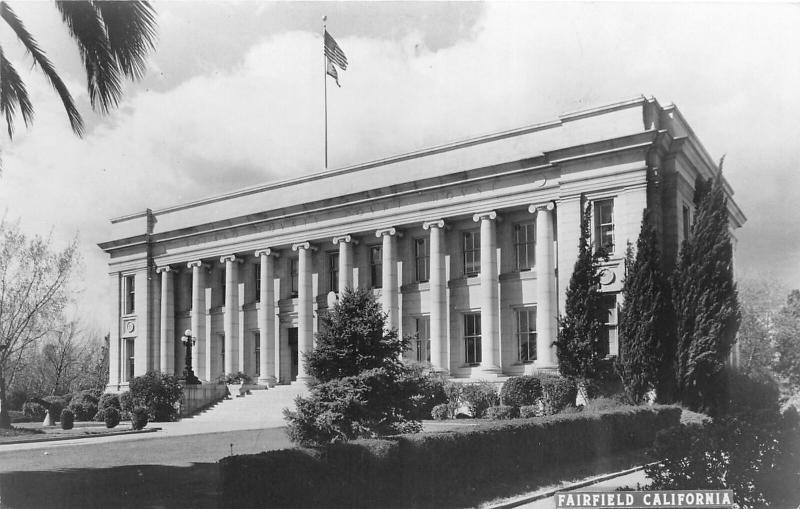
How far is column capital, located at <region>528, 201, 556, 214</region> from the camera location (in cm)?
3056

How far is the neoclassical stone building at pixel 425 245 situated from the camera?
28.8 m

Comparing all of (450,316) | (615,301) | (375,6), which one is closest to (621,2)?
(375,6)

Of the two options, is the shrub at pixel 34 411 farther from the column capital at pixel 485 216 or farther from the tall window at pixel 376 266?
the column capital at pixel 485 216

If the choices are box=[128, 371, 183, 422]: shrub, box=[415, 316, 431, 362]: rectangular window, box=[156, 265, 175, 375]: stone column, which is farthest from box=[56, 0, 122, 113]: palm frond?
box=[156, 265, 175, 375]: stone column

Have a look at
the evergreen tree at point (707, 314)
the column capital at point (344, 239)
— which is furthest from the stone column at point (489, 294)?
the evergreen tree at point (707, 314)

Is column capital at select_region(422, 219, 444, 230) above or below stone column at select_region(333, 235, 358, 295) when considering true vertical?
above

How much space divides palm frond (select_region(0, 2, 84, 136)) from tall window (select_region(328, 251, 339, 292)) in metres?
23.9

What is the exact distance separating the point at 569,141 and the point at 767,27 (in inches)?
651

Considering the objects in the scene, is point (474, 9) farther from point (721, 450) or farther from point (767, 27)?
point (721, 450)

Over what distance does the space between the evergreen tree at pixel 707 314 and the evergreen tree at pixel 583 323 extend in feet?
9.19

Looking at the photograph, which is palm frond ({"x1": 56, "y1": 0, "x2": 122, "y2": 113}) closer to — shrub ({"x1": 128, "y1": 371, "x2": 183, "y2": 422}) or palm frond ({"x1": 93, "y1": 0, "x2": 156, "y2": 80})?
palm frond ({"x1": 93, "y1": 0, "x2": 156, "y2": 80})

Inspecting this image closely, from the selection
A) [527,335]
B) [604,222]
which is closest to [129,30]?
[604,222]

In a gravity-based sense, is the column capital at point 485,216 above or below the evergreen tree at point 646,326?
above

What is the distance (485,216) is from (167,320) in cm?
2249
